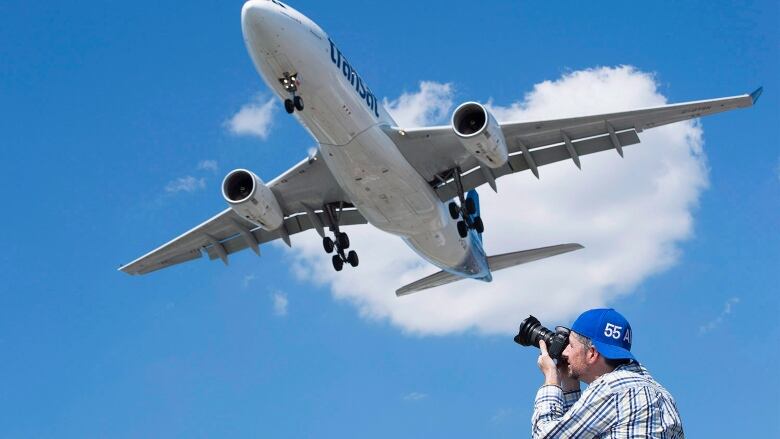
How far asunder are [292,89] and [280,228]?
30.5ft

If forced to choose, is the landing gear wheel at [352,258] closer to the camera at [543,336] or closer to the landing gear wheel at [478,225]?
the landing gear wheel at [478,225]

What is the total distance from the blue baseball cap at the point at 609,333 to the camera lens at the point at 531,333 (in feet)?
0.82

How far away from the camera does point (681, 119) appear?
22672 mm

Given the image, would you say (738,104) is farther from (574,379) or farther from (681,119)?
(574,379)

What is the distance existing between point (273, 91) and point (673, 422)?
59.2 ft

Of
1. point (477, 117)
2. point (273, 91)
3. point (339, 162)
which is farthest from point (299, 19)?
point (477, 117)

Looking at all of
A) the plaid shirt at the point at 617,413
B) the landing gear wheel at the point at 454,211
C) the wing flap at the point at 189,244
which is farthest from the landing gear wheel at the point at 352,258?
the plaid shirt at the point at 617,413

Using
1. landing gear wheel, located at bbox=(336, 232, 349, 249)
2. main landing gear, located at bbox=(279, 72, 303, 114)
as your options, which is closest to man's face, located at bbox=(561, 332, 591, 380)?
main landing gear, located at bbox=(279, 72, 303, 114)

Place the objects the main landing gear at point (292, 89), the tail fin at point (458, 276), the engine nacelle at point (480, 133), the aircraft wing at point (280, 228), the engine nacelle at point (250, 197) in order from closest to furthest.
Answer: the main landing gear at point (292, 89)
the engine nacelle at point (480, 133)
the engine nacelle at point (250, 197)
the aircraft wing at point (280, 228)
the tail fin at point (458, 276)

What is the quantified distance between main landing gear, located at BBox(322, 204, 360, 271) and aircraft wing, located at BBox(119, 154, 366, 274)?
27 cm

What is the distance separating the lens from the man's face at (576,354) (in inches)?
138

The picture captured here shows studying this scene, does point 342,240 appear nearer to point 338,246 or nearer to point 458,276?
point 338,246

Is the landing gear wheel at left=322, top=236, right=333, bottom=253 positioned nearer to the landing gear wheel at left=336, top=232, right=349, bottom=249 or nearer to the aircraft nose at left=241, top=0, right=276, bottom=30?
the landing gear wheel at left=336, top=232, right=349, bottom=249

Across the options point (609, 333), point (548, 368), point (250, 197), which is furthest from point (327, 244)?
point (609, 333)
